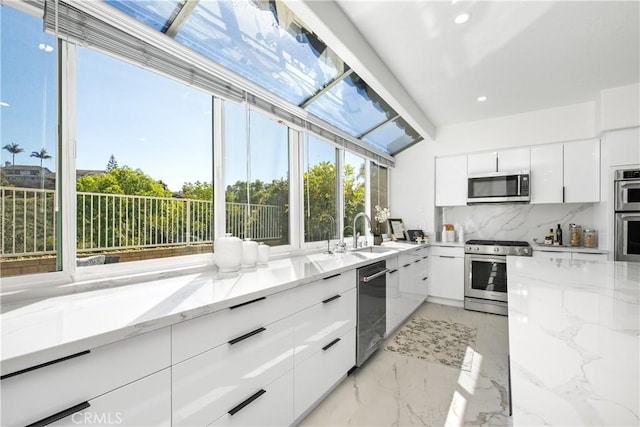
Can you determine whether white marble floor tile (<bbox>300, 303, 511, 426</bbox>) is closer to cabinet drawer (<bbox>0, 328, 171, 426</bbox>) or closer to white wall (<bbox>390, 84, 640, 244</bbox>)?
cabinet drawer (<bbox>0, 328, 171, 426</bbox>)

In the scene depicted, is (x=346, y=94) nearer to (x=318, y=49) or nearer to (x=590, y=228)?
(x=318, y=49)

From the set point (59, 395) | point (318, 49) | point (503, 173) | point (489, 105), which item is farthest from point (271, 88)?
point (503, 173)

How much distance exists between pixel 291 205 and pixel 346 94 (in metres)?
1.24

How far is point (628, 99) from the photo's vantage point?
2.99 m

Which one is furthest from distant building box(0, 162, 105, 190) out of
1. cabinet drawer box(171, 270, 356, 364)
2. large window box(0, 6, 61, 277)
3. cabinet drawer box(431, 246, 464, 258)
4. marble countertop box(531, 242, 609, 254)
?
marble countertop box(531, 242, 609, 254)

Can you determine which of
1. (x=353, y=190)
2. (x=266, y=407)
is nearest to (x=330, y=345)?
(x=266, y=407)

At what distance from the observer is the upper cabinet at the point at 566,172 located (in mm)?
3371

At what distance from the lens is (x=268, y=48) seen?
2.03m

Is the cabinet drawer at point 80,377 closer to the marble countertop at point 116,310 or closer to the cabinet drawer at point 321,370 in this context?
the marble countertop at point 116,310

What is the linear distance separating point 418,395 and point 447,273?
2.34 meters

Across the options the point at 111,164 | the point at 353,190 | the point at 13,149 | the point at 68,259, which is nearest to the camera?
the point at 13,149

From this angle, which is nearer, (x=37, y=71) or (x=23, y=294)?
(x=23, y=294)

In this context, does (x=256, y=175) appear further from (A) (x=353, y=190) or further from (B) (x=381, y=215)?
(B) (x=381, y=215)

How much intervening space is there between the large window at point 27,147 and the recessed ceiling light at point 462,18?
7.74 ft
